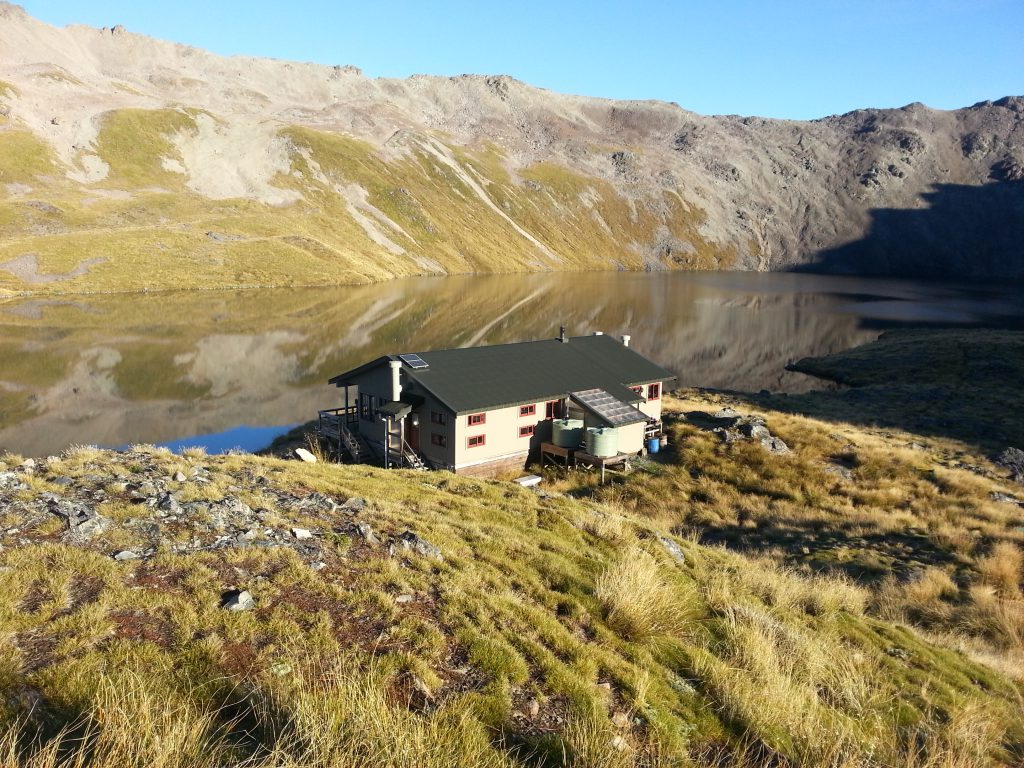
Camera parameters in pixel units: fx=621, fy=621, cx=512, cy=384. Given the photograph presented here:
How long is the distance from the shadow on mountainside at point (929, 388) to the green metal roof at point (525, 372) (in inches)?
729

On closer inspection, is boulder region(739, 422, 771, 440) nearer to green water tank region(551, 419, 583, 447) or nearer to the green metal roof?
the green metal roof

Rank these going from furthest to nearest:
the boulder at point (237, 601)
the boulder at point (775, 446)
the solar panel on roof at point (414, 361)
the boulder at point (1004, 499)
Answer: the boulder at point (775, 446) < the solar panel on roof at point (414, 361) < the boulder at point (1004, 499) < the boulder at point (237, 601)

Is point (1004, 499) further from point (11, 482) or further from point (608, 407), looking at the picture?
point (11, 482)

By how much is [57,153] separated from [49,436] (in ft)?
502

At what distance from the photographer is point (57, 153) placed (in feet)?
500

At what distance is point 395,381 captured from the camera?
33.6m

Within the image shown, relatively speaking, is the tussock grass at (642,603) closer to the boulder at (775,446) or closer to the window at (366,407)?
the window at (366,407)

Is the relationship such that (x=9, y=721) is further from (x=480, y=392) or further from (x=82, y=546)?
(x=480, y=392)

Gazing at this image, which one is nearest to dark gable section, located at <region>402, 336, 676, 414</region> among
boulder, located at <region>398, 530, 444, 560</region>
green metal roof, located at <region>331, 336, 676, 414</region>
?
green metal roof, located at <region>331, 336, 676, 414</region>

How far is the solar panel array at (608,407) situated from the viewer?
34688mm

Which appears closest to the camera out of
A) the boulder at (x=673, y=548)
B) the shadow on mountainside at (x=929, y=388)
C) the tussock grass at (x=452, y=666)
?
the tussock grass at (x=452, y=666)

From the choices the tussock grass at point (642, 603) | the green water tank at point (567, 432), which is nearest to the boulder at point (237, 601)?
the tussock grass at point (642, 603)

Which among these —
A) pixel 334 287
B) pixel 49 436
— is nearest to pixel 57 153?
pixel 334 287

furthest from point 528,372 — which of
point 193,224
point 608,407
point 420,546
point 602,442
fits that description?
point 193,224
